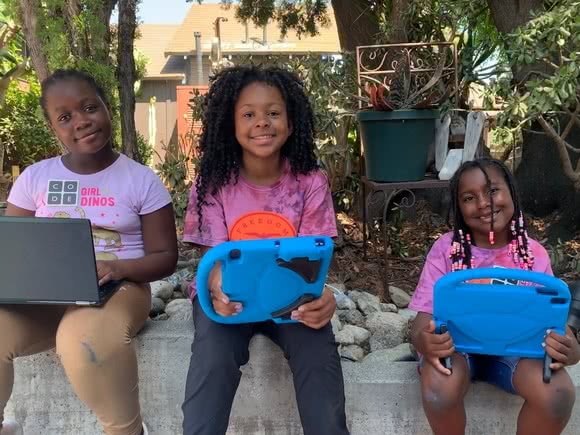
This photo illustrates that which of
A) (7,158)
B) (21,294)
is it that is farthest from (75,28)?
(7,158)

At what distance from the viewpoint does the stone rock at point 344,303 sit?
2.91 m

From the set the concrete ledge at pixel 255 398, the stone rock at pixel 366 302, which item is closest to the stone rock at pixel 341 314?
the stone rock at pixel 366 302

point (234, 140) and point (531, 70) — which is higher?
point (531, 70)

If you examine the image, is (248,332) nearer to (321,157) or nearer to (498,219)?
(498,219)

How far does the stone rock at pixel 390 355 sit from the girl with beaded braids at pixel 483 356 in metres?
0.32

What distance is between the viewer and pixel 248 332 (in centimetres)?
197

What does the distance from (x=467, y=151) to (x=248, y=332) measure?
1576 mm

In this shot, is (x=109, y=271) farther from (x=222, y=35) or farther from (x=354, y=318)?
(x=222, y=35)

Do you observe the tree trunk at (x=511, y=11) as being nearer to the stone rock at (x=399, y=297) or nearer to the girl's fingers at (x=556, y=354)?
the stone rock at (x=399, y=297)

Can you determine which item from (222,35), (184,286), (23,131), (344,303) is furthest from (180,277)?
(222,35)

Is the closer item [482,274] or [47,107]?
[482,274]

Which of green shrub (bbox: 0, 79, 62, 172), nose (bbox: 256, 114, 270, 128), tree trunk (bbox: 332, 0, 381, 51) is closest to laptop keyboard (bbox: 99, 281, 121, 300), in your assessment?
nose (bbox: 256, 114, 270, 128)

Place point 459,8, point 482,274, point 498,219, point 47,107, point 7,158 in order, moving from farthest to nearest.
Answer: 1. point 7,158
2. point 459,8
3. point 47,107
4. point 498,219
5. point 482,274

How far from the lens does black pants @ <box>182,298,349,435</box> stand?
1.77m
